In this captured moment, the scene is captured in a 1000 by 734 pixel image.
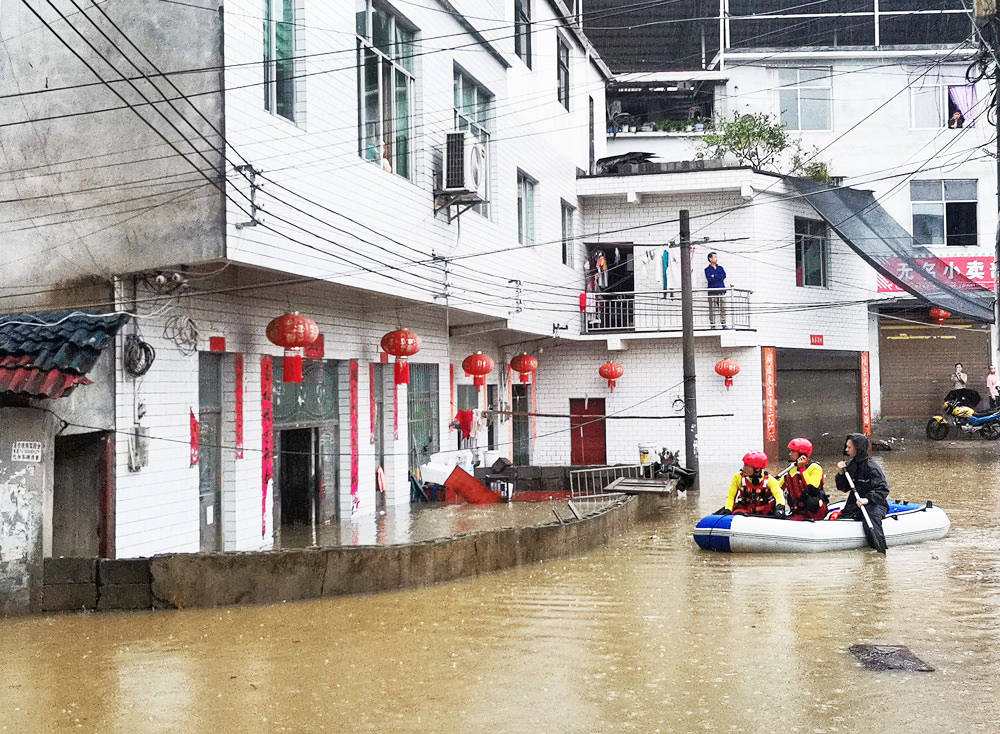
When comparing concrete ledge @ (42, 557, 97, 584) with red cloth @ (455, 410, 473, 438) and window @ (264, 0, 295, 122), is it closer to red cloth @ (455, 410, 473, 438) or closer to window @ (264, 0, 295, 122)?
window @ (264, 0, 295, 122)

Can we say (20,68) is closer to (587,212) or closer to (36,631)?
(36,631)

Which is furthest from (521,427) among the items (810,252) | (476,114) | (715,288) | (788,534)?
(788,534)

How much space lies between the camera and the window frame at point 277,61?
43.3 feet

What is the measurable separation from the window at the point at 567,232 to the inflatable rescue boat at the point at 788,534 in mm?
14194

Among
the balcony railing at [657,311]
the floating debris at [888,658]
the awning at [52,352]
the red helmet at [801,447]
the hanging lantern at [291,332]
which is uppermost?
the balcony railing at [657,311]

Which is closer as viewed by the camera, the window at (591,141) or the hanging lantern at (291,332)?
the hanging lantern at (291,332)

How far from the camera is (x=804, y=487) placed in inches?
607

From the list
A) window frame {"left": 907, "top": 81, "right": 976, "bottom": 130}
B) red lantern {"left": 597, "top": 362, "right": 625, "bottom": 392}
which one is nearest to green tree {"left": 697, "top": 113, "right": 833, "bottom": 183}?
window frame {"left": 907, "top": 81, "right": 976, "bottom": 130}

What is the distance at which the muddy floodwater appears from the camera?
732cm

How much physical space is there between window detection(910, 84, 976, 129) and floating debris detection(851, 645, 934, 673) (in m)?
29.9

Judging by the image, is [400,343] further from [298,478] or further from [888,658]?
[888,658]

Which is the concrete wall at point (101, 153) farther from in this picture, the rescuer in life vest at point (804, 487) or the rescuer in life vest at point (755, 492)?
the rescuer in life vest at point (804, 487)

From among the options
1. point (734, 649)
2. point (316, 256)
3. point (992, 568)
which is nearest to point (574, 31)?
point (316, 256)

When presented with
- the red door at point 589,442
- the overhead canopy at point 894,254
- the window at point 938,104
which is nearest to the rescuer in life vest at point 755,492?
the overhead canopy at point 894,254
